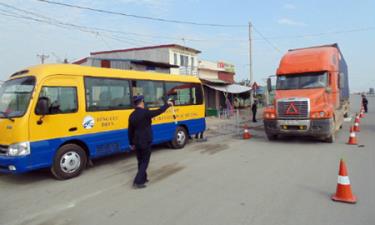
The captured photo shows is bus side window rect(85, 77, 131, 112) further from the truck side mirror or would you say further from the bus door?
the truck side mirror

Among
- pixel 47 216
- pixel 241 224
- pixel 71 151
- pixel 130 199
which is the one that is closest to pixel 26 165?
pixel 71 151

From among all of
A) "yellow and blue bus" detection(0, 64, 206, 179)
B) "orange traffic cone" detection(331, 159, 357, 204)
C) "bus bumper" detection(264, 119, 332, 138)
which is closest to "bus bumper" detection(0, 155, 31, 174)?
"yellow and blue bus" detection(0, 64, 206, 179)

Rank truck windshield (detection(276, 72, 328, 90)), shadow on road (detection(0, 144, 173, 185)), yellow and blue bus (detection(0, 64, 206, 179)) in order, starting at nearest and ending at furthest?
1. yellow and blue bus (detection(0, 64, 206, 179))
2. shadow on road (detection(0, 144, 173, 185))
3. truck windshield (detection(276, 72, 328, 90))

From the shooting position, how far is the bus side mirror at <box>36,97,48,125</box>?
5774 mm

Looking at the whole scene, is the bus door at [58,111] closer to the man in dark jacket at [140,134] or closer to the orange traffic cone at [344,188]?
the man in dark jacket at [140,134]

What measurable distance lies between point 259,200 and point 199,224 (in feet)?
4.41

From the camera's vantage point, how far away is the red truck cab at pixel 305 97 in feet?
32.6

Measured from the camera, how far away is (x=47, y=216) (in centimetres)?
437

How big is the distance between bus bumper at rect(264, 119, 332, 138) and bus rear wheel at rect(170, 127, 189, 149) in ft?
10.9

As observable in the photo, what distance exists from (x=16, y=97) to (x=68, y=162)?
1793 millimetres

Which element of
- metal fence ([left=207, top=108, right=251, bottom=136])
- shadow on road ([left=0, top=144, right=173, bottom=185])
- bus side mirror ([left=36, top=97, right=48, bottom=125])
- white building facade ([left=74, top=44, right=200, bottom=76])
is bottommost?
shadow on road ([left=0, top=144, right=173, bottom=185])

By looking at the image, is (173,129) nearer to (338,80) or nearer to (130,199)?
(130,199)

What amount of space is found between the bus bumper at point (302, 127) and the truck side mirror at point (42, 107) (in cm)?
784

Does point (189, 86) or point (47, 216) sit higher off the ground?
point (189, 86)
